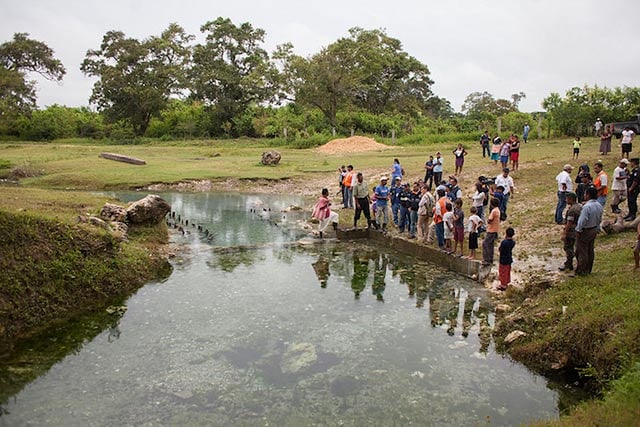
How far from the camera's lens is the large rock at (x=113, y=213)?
16.4m

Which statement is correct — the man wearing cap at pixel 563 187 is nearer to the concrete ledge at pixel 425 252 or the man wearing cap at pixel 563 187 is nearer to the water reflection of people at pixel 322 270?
the concrete ledge at pixel 425 252

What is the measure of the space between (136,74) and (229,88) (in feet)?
34.7

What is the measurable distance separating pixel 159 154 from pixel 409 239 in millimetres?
32119

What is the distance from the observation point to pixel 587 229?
10.5 meters

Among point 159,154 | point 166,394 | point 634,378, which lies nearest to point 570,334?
point 634,378

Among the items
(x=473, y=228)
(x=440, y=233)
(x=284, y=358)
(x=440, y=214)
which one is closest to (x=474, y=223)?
(x=473, y=228)

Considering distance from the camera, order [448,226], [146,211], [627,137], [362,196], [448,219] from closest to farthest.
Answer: [448,219] < [448,226] < [146,211] < [362,196] < [627,137]

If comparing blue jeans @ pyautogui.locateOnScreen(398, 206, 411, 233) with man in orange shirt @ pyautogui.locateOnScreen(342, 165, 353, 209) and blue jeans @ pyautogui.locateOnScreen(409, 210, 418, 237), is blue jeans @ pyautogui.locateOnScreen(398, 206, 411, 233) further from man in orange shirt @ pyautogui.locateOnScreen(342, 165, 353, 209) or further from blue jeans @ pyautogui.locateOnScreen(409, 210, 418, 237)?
man in orange shirt @ pyautogui.locateOnScreen(342, 165, 353, 209)

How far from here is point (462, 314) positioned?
1158cm

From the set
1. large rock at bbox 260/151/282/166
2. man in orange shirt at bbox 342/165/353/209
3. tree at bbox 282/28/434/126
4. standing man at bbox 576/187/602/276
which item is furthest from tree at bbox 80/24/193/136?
standing man at bbox 576/187/602/276

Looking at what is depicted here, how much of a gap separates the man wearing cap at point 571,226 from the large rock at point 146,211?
12.8 metres

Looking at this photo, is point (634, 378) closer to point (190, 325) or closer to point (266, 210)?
point (190, 325)

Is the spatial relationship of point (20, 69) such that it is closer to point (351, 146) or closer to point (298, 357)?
point (351, 146)

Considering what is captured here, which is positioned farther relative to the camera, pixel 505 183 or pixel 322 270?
pixel 505 183
